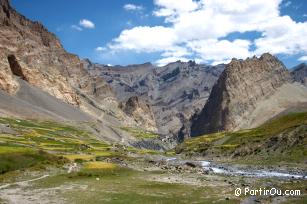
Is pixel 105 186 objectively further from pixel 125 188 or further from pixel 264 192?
pixel 264 192

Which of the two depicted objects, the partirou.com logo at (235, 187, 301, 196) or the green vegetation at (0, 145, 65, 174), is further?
the green vegetation at (0, 145, 65, 174)

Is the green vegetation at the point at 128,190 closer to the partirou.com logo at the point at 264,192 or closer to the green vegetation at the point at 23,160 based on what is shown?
the partirou.com logo at the point at 264,192

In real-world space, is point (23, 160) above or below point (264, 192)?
above

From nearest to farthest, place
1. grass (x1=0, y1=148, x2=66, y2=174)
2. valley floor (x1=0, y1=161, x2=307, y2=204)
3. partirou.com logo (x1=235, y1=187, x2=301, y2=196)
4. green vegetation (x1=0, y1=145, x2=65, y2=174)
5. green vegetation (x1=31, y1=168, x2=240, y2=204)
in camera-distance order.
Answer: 1. valley floor (x1=0, y1=161, x2=307, y2=204)
2. green vegetation (x1=31, y1=168, x2=240, y2=204)
3. partirou.com logo (x1=235, y1=187, x2=301, y2=196)
4. grass (x1=0, y1=148, x2=66, y2=174)
5. green vegetation (x1=0, y1=145, x2=65, y2=174)

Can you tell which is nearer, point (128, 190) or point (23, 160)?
point (128, 190)

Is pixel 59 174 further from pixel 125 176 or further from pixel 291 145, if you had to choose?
pixel 291 145

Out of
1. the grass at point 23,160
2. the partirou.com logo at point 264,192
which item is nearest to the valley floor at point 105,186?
the grass at point 23,160

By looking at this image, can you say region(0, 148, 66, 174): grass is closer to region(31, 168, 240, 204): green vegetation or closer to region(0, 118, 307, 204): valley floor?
region(0, 118, 307, 204): valley floor

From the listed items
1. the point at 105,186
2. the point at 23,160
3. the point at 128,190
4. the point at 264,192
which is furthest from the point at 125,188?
the point at 23,160

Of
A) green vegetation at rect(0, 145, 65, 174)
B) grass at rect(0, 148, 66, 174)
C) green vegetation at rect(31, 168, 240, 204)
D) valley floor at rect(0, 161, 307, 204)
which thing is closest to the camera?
valley floor at rect(0, 161, 307, 204)

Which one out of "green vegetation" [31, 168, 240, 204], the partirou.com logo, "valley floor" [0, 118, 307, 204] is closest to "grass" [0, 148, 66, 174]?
"valley floor" [0, 118, 307, 204]

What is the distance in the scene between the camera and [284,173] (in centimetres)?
7338

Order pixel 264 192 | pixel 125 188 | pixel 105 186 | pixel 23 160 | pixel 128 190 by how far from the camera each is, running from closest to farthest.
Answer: pixel 264 192 < pixel 128 190 < pixel 125 188 < pixel 105 186 < pixel 23 160

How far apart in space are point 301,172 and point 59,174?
39636 mm
